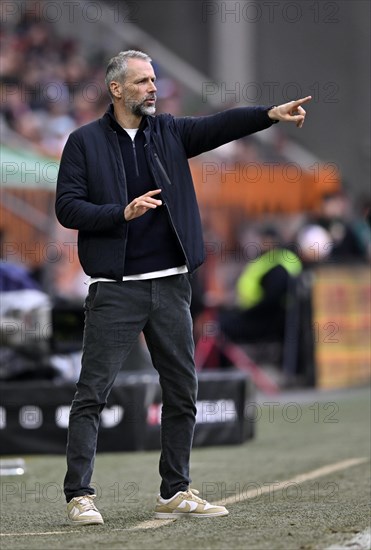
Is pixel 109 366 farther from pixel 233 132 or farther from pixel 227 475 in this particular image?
pixel 227 475

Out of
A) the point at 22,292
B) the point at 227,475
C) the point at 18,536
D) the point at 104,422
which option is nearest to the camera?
the point at 18,536

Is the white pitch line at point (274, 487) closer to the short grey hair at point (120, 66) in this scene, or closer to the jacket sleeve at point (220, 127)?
the jacket sleeve at point (220, 127)

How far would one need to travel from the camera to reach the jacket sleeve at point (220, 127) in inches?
242

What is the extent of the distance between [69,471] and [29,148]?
1203 cm

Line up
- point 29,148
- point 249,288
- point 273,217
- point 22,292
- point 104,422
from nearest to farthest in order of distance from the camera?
point 104,422 → point 22,292 → point 249,288 → point 29,148 → point 273,217

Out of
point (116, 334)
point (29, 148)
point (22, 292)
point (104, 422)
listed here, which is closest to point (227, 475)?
point (104, 422)

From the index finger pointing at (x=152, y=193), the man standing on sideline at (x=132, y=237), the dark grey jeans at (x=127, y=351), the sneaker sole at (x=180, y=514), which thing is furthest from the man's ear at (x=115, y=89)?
the sneaker sole at (x=180, y=514)

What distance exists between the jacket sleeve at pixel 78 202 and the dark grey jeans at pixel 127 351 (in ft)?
1.03

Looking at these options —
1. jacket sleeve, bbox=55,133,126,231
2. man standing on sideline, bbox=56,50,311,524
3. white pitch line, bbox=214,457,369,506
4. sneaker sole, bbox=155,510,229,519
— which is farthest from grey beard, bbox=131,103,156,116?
white pitch line, bbox=214,457,369,506

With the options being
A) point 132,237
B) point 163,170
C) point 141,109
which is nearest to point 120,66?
point 141,109

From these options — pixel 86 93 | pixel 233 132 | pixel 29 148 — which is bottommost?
pixel 233 132

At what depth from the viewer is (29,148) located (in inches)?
701

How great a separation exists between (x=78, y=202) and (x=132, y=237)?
0.29 metres

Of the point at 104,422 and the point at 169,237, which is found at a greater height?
the point at 169,237
